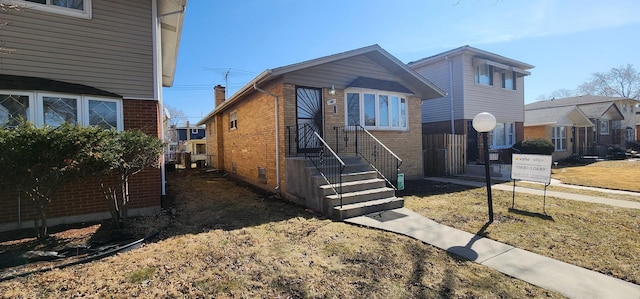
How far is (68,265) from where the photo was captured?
3834 millimetres

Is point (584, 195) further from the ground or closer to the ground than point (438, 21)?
closer to the ground

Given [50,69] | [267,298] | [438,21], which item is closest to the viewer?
[267,298]

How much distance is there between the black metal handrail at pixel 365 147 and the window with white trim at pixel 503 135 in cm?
963

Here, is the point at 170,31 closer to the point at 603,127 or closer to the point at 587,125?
the point at 587,125

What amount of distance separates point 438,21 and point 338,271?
5381 millimetres

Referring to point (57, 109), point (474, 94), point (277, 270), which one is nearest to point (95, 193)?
point (57, 109)

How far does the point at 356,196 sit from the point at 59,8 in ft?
23.8

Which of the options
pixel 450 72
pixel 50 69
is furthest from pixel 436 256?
pixel 450 72

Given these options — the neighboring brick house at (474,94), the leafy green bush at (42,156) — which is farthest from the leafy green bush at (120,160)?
the neighboring brick house at (474,94)

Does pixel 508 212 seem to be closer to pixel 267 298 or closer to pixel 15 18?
pixel 267 298

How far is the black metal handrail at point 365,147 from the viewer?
9.27m

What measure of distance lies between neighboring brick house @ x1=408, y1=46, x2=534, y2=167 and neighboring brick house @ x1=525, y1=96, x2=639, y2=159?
398 cm

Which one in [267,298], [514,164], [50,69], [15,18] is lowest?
[267,298]

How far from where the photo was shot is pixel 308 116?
8.97 meters
